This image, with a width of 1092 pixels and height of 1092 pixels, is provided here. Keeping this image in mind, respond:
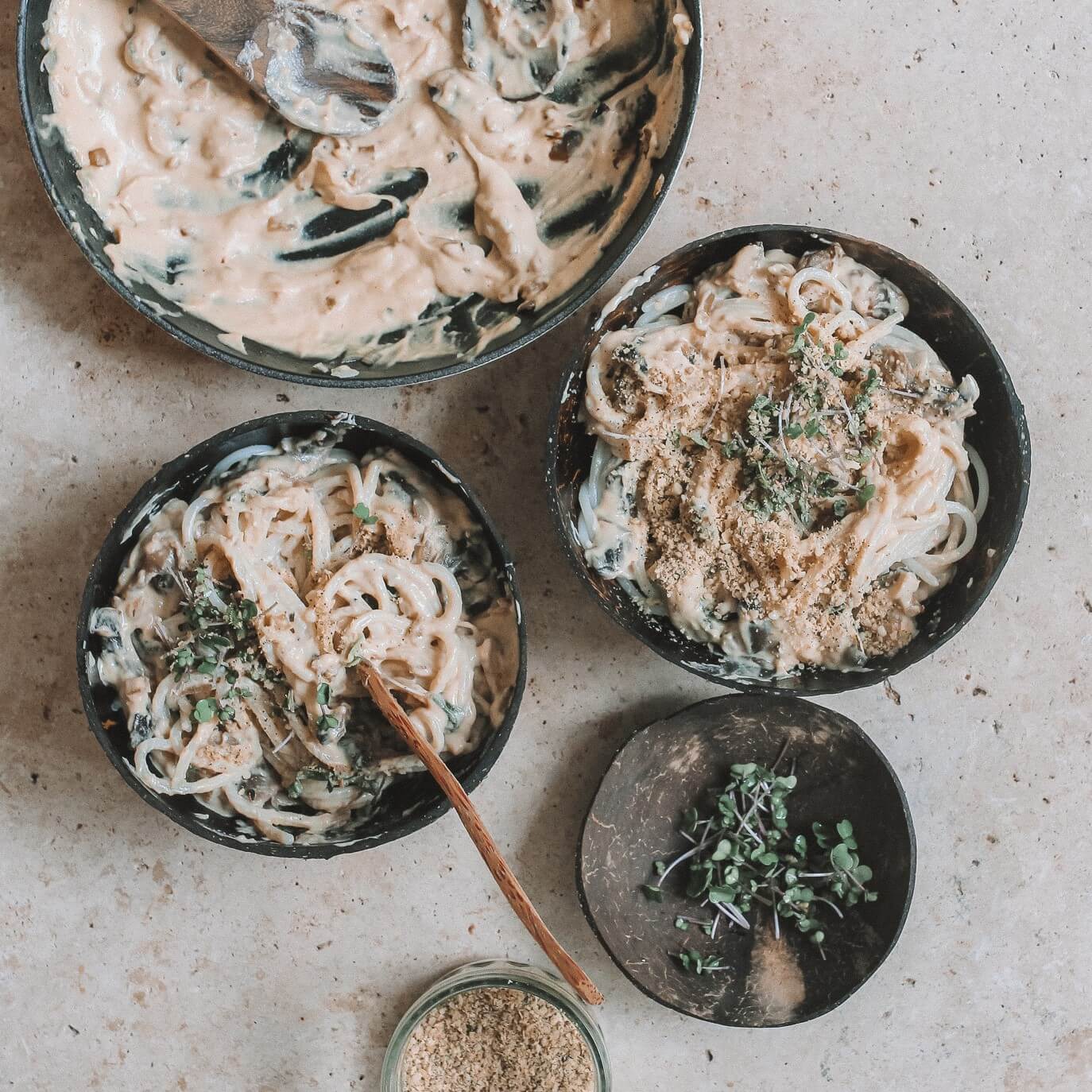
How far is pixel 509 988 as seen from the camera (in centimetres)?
213

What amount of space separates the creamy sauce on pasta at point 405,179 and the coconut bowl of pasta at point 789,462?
0.78ft

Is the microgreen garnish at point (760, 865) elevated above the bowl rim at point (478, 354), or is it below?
below

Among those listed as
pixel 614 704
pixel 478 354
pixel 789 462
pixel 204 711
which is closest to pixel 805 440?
pixel 789 462

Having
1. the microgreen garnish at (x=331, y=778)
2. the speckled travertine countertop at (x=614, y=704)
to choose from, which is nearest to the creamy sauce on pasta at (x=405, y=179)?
the speckled travertine countertop at (x=614, y=704)

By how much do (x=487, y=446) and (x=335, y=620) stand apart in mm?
546

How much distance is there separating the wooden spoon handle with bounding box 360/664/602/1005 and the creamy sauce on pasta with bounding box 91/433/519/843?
64 millimetres

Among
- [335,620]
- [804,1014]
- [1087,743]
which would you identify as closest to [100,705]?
[335,620]

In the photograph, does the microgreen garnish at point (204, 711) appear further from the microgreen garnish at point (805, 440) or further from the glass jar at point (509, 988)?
the microgreen garnish at point (805, 440)

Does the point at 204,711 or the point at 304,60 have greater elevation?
the point at 304,60

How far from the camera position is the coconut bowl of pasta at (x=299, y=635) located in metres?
1.86

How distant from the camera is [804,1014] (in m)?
2.11

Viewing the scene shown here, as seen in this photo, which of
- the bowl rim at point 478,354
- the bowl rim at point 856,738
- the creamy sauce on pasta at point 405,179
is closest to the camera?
the bowl rim at point 478,354

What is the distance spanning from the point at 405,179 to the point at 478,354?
15.3 inches

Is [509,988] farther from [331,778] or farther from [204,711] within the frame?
[204,711]
